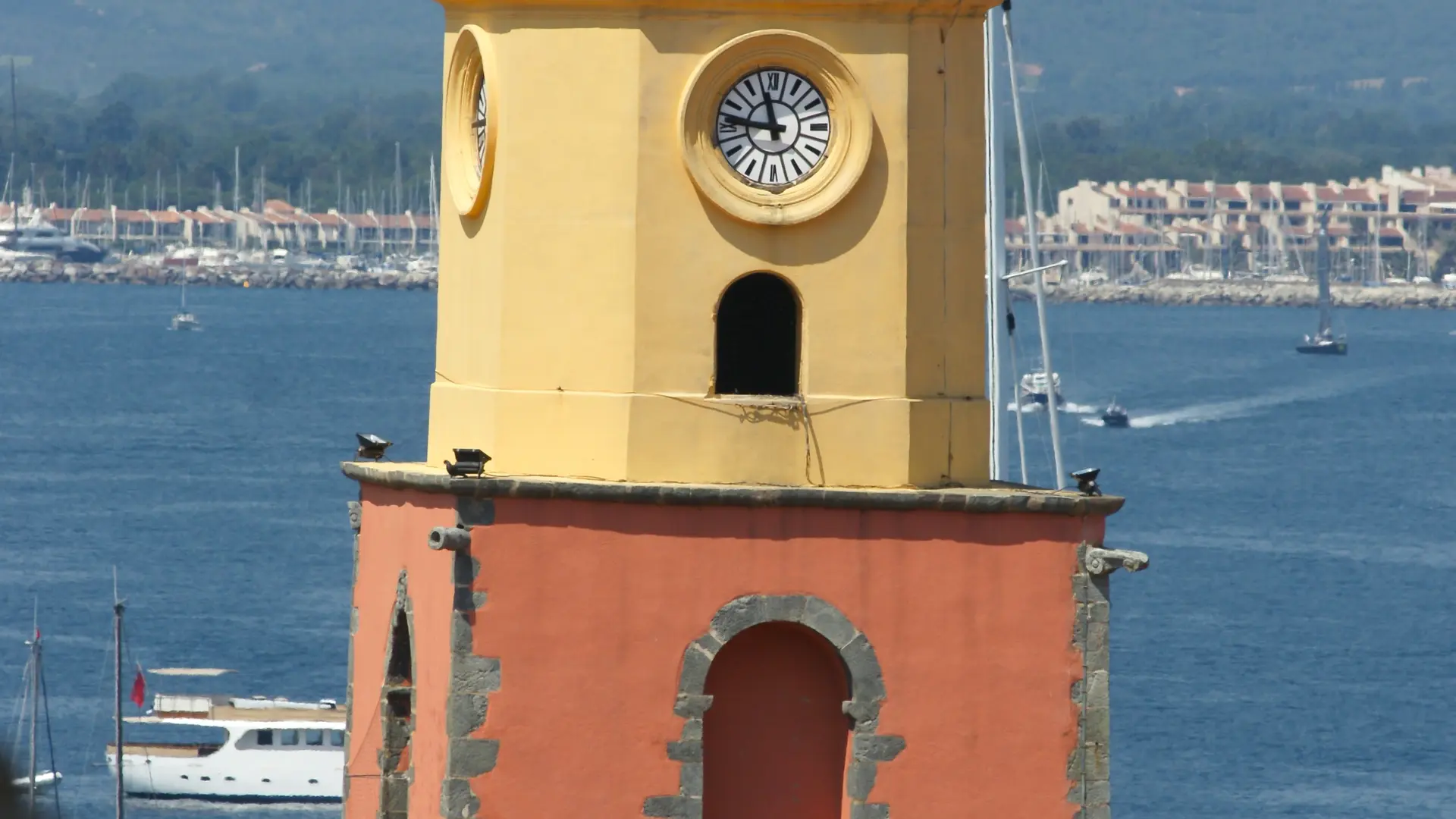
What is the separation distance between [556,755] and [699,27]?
4711 millimetres

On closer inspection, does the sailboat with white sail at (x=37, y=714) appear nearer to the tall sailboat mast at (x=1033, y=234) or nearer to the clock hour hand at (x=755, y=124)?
the tall sailboat mast at (x=1033, y=234)

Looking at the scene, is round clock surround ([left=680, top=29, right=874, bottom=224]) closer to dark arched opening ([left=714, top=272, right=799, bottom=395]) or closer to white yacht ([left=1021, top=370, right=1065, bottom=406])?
dark arched opening ([left=714, top=272, right=799, bottom=395])

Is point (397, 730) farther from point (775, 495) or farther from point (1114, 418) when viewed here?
point (1114, 418)

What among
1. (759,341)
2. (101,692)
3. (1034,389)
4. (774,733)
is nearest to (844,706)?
(774,733)

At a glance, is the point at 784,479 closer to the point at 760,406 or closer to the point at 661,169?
the point at 760,406

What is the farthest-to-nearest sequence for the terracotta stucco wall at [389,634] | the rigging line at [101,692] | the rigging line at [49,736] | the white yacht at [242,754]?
the white yacht at [242,754] → the rigging line at [101,692] → the rigging line at [49,736] → the terracotta stucco wall at [389,634]

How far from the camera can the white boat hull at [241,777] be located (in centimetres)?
7337

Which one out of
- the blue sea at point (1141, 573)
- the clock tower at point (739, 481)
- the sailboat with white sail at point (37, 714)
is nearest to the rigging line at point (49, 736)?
the sailboat with white sail at point (37, 714)

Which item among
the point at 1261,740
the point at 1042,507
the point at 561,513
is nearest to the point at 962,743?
the point at 1042,507

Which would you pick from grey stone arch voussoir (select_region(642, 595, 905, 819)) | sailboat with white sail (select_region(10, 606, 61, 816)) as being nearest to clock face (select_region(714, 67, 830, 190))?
grey stone arch voussoir (select_region(642, 595, 905, 819))

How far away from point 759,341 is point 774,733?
2.56 meters

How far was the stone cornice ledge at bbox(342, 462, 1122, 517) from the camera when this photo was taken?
62.5ft

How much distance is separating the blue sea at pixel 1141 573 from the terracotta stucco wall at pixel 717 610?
32.5m

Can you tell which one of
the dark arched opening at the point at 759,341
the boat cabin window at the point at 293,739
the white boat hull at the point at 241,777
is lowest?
the white boat hull at the point at 241,777
